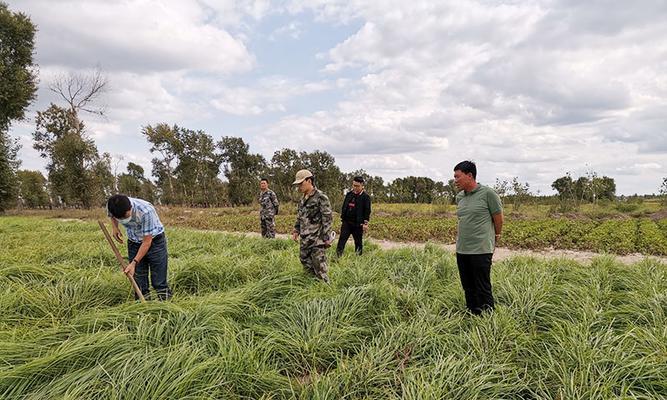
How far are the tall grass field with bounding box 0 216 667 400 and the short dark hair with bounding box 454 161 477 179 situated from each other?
4.36 ft

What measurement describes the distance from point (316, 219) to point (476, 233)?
182cm

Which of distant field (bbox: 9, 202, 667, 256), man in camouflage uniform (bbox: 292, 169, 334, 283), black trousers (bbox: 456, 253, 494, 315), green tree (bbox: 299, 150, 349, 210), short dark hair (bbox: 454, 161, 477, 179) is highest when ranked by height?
green tree (bbox: 299, 150, 349, 210)

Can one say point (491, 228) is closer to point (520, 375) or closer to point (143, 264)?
point (520, 375)

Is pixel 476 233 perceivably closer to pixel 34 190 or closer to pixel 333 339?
pixel 333 339

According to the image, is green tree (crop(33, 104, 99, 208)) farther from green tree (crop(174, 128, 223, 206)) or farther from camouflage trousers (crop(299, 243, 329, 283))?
camouflage trousers (crop(299, 243, 329, 283))

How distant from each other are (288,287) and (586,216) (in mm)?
17866

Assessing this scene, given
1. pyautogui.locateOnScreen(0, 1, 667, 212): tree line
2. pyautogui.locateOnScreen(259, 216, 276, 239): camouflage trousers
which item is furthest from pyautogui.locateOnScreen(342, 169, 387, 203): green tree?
pyautogui.locateOnScreen(259, 216, 276, 239): camouflage trousers

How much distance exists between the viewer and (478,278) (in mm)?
3428

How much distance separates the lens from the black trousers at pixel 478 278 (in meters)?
3.41

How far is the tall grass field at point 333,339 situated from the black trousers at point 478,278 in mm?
171

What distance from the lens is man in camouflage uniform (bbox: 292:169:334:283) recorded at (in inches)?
167

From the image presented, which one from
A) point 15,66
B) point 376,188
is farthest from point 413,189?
point 15,66

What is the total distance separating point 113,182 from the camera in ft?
119

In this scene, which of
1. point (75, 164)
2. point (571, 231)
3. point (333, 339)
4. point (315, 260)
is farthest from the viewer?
point (75, 164)
